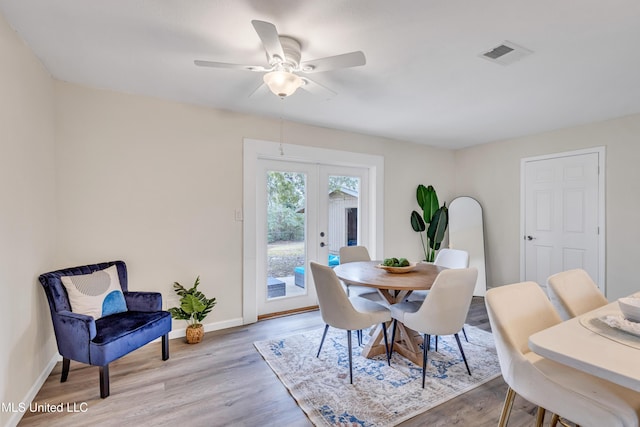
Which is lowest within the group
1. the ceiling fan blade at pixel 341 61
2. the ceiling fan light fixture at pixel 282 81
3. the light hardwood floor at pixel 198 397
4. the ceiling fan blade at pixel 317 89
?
the light hardwood floor at pixel 198 397

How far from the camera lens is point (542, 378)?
120cm

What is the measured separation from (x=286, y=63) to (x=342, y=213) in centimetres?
244

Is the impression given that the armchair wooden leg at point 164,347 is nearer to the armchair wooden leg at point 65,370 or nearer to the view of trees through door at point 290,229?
the armchair wooden leg at point 65,370

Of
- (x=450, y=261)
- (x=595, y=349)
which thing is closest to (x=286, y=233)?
(x=450, y=261)

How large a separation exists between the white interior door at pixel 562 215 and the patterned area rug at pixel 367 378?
1.82 m

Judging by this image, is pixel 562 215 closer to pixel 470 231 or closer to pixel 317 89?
pixel 470 231

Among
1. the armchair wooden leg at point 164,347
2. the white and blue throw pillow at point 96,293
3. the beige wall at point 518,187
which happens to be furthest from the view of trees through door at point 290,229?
the beige wall at point 518,187

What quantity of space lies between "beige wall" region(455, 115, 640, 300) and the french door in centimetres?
211

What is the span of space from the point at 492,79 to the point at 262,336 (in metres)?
3.14

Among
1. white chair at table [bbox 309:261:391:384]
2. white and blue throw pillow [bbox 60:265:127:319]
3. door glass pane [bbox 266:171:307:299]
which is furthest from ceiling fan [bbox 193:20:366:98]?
white and blue throw pillow [bbox 60:265:127:319]

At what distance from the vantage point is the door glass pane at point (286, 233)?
3613 mm

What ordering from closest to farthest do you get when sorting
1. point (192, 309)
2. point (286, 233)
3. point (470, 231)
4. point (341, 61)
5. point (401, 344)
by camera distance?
point (341, 61)
point (401, 344)
point (192, 309)
point (286, 233)
point (470, 231)

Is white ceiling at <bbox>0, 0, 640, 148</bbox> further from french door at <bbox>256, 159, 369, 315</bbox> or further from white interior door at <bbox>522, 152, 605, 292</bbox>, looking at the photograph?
french door at <bbox>256, 159, 369, 315</bbox>

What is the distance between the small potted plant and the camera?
2.82 m
